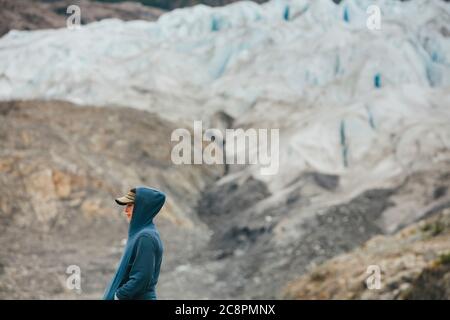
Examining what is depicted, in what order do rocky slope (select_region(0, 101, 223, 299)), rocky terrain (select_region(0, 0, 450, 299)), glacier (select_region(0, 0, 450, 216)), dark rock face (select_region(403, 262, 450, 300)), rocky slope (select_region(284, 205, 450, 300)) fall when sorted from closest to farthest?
dark rock face (select_region(403, 262, 450, 300)) → rocky slope (select_region(284, 205, 450, 300)) → rocky terrain (select_region(0, 0, 450, 299)) → rocky slope (select_region(0, 101, 223, 299)) → glacier (select_region(0, 0, 450, 216))

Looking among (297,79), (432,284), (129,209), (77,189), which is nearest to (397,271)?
(432,284)

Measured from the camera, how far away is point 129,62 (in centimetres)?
4997

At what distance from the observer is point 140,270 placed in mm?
2873

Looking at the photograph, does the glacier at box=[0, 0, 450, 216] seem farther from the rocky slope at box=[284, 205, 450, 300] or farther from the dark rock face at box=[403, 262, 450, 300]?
the dark rock face at box=[403, 262, 450, 300]

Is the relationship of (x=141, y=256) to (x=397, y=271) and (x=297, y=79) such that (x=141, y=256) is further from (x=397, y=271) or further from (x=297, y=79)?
(x=297, y=79)

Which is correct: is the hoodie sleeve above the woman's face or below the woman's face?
below

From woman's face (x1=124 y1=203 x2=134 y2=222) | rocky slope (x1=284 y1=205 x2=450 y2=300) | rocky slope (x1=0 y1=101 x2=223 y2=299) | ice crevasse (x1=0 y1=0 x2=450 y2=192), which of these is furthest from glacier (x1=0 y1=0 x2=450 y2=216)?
woman's face (x1=124 y1=203 x2=134 y2=222)

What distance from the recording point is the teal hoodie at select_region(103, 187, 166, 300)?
285 centimetres

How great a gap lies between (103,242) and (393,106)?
1687cm

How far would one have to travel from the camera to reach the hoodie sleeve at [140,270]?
2838mm

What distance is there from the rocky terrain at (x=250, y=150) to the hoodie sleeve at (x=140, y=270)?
748cm

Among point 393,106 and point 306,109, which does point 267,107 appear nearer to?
point 306,109

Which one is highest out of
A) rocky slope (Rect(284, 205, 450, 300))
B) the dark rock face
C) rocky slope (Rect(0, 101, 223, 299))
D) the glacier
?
the glacier

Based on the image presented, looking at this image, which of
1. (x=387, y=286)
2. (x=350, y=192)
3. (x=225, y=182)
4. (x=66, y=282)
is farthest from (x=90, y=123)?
(x=387, y=286)
